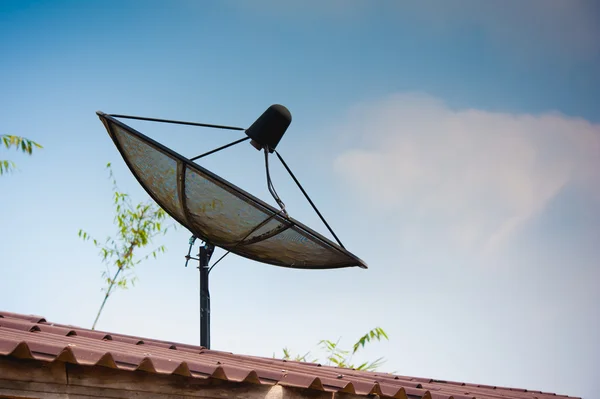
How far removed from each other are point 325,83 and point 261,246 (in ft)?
30.3

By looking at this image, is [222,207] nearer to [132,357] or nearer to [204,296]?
[204,296]

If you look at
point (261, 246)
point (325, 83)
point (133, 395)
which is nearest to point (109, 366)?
point (133, 395)

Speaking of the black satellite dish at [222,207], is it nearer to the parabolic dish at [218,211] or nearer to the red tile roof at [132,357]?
the parabolic dish at [218,211]

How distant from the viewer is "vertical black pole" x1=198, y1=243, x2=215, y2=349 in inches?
195

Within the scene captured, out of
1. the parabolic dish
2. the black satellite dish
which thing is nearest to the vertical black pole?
the black satellite dish

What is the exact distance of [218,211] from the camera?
192 inches

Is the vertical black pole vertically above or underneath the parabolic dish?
underneath

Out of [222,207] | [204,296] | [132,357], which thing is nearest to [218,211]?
→ [222,207]

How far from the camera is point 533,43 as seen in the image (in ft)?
68.2

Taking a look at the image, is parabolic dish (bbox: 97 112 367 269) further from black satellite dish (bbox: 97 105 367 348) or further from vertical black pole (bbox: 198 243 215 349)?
vertical black pole (bbox: 198 243 215 349)

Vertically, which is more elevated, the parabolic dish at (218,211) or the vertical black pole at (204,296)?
the parabolic dish at (218,211)

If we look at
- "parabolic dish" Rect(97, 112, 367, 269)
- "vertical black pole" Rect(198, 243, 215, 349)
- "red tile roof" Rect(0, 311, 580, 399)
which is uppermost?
"parabolic dish" Rect(97, 112, 367, 269)

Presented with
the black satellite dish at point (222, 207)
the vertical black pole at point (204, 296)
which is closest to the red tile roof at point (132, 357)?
the vertical black pole at point (204, 296)

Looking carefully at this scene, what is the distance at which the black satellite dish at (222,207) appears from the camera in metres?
4.50
